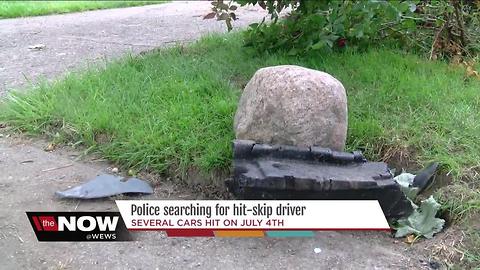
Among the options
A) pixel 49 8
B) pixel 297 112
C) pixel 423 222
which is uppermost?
pixel 297 112

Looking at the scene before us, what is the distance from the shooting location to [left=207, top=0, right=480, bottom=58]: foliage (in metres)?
4.24

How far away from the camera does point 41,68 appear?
498 centimetres

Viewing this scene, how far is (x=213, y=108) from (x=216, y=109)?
3cm

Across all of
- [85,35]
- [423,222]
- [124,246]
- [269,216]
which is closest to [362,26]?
[423,222]

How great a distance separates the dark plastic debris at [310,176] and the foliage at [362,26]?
1.43 metres

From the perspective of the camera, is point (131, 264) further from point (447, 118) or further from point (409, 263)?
point (447, 118)

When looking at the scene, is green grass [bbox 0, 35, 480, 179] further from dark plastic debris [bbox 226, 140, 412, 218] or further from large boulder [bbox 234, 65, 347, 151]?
dark plastic debris [bbox 226, 140, 412, 218]

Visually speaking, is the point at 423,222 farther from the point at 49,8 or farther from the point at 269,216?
the point at 49,8

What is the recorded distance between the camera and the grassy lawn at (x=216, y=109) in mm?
3375

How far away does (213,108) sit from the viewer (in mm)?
3734

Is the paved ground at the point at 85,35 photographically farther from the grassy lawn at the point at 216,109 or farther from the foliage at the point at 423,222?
the foliage at the point at 423,222

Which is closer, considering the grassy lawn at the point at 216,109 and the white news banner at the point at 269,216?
the white news banner at the point at 269,216

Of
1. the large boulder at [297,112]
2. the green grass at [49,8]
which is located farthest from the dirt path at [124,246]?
the green grass at [49,8]

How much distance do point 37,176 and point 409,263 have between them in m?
1.91
